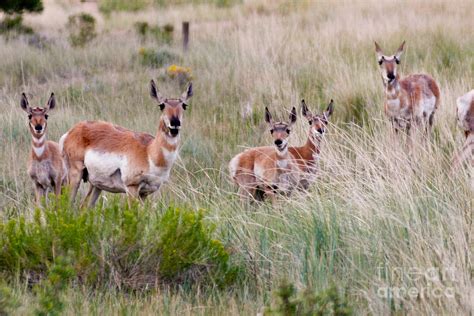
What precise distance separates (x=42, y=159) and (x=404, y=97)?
14.2 ft

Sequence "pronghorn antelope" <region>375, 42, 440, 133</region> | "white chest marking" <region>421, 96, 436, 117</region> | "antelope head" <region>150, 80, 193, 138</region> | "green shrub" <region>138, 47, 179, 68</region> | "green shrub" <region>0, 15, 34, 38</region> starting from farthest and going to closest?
"green shrub" <region>0, 15, 34, 38</region> → "green shrub" <region>138, 47, 179, 68</region> → "white chest marking" <region>421, 96, 436, 117</region> → "pronghorn antelope" <region>375, 42, 440, 133</region> → "antelope head" <region>150, 80, 193, 138</region>

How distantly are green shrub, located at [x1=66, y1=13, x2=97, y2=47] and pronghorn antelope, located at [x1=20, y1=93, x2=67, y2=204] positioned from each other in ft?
38.2

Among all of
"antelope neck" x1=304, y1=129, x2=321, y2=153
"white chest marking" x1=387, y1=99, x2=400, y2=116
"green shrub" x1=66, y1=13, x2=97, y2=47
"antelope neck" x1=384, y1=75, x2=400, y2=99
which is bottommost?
"antelope neck" x1=304, y1=129, x2=321, y2=153

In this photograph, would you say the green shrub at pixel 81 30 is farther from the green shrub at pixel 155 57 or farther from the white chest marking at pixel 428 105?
the white chest marking at pixel 428 105

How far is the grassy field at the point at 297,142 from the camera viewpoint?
17.8 feet

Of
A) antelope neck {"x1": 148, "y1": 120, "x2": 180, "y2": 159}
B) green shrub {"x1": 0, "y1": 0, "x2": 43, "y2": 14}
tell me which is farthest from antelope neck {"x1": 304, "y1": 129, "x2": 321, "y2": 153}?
green shrub {"x1": 0, "y1": 0, "x2": 43, "y2": 14}

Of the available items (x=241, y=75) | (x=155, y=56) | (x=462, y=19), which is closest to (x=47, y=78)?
(x=155, y=56)

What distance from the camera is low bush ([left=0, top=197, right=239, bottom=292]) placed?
5859 mm

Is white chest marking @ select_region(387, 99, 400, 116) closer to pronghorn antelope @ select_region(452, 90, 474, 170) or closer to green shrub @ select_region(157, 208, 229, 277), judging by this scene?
pronghorn antelope @ select_region(452, 90, 474, 170)

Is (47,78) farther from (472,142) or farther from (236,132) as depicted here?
(472,142)

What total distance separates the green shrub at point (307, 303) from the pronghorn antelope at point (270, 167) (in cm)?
316

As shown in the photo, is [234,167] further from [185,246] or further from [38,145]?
[185,246]

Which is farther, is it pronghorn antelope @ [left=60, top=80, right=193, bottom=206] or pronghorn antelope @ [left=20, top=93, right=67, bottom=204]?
pronghorn antelope @ [left=20, top=93, right=67, bottom=204]

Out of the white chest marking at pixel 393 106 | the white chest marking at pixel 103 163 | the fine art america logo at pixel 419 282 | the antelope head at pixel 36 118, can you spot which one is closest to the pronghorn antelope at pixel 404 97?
the white chest marking at pixel 393 106
